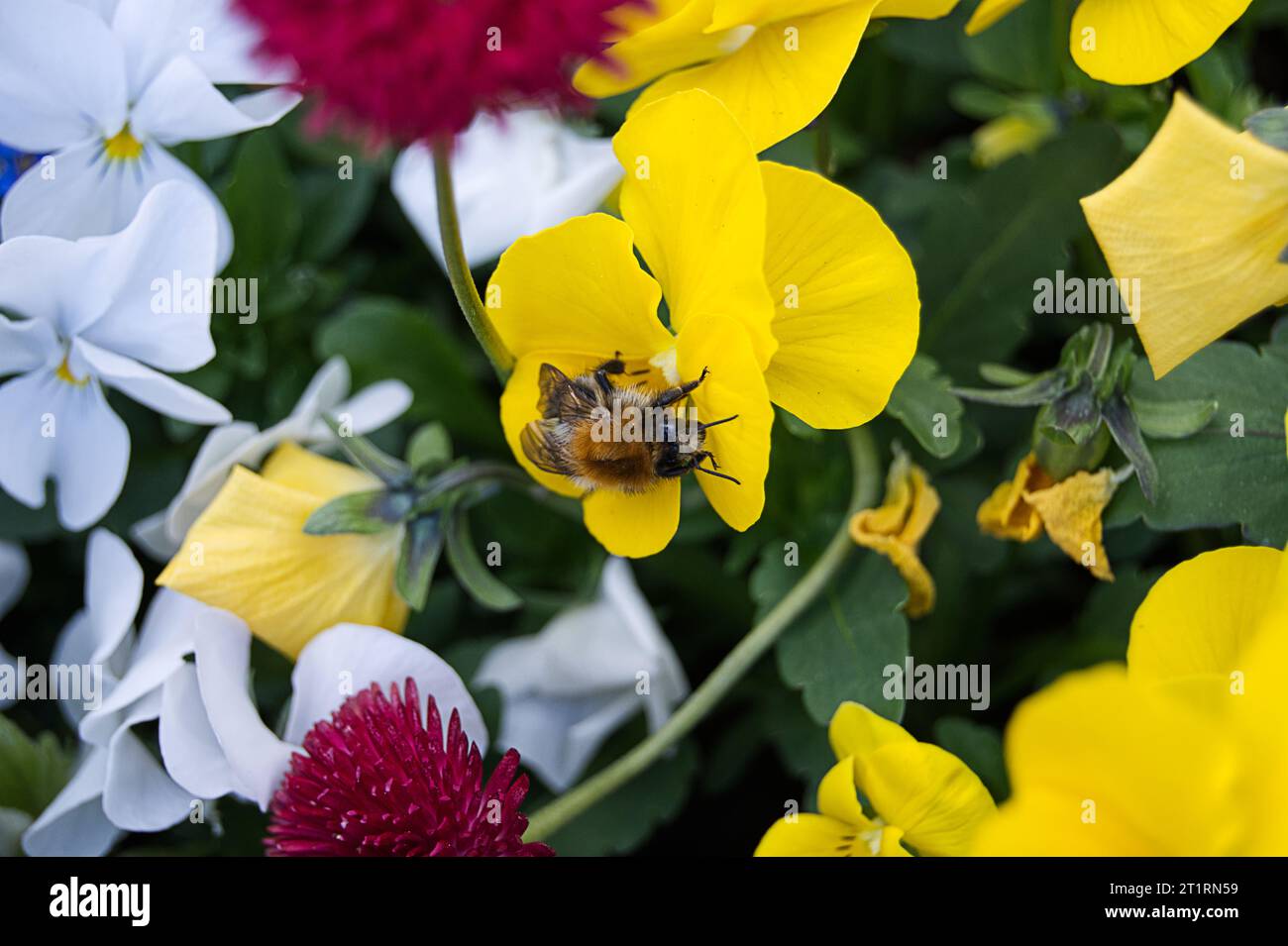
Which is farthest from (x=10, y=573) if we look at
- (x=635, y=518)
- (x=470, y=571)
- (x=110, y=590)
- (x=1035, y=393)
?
(x=1035, y=393)

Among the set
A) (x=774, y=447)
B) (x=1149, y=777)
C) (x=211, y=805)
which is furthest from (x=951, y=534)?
(x=211, y=805)

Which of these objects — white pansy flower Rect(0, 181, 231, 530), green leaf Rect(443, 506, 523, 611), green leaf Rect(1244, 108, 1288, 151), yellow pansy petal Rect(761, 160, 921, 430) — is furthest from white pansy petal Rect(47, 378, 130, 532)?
green leaf Rect(1244, 108, 1288, 151)

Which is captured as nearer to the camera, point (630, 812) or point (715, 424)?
point (715, 424)

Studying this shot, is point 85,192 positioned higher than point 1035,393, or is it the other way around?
point 85,192

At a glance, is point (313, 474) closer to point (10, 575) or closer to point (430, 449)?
point (430, 449)

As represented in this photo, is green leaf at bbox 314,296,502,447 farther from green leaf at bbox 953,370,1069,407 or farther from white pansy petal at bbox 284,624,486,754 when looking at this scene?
green leaf at bbox 953,370,1069,407

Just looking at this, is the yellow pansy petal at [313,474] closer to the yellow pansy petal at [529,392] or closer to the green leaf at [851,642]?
the yellow pansy petal at [529,392]
